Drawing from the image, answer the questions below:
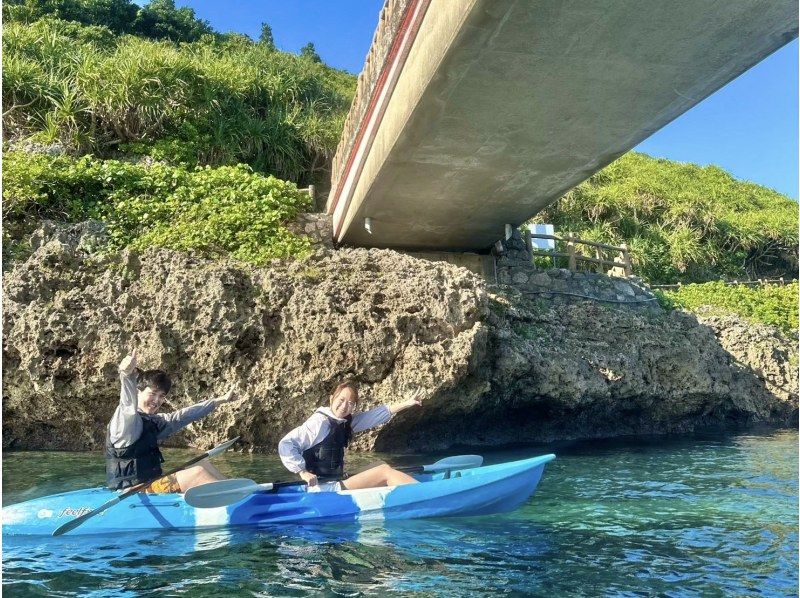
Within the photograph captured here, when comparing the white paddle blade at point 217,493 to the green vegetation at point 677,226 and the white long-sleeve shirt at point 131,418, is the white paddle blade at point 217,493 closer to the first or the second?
the white long-sleeve shirt at point 131,418

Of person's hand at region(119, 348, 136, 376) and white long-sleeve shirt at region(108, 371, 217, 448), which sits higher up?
person's hand at region(119, 348, 136, 376)

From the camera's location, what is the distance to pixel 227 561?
419cm

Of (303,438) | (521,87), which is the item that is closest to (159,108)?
(521,87)

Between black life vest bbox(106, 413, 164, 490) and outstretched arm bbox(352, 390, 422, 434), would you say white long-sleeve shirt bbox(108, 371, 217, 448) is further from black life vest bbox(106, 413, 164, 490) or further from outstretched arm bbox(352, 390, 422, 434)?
outstretched arm bbox(352, 390, 422, 434)

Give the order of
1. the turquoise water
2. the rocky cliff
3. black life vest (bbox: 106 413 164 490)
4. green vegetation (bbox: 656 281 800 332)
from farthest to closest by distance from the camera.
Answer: green vegetation (bbox: 656 281 800 332) → the rocky cliff → black life vest (bbox: 106 413 164 490) → the turquoise water

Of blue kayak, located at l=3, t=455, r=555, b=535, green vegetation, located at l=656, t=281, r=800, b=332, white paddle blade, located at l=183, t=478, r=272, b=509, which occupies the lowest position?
blue kayak, located at l=3, t=455, r=555, b=535

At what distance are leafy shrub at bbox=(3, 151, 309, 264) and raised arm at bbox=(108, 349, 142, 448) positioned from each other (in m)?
4.12

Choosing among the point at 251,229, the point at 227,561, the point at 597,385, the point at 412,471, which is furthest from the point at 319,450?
the point at 597,385

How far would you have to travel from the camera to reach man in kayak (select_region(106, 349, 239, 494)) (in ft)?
16.1

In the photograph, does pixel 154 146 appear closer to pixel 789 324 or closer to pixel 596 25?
pixel 596 25

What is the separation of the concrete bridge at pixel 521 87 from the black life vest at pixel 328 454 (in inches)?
132

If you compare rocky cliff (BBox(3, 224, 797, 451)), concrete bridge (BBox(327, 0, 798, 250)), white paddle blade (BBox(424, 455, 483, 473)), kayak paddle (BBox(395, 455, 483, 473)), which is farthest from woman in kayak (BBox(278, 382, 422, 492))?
concrete bridge (BBox(327, 0, 798, 250))

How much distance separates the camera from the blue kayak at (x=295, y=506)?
491cm

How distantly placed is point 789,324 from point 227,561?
15436mm
